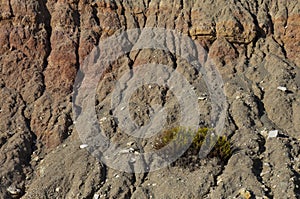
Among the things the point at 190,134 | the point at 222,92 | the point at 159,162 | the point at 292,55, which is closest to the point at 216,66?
the point at 222,92

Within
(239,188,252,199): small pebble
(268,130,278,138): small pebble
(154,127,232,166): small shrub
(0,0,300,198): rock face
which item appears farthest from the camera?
(268,130,278,138): small pebble

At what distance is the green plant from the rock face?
0.32 meters

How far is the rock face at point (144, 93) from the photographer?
14719mm

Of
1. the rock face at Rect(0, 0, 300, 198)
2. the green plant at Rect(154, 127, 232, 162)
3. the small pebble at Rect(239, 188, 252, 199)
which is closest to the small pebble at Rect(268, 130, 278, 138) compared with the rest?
the rock face at Rect(0, 0, 300, 198)

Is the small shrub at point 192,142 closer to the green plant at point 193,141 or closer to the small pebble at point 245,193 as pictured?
the green plant at point 193,141

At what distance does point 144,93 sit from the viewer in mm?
18141

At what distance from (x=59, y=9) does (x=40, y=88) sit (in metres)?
3.66

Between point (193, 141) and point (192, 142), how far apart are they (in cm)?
5

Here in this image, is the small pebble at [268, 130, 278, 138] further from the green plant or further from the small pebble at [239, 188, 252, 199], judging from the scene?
the small pebble at [239, 188, 252, 199]

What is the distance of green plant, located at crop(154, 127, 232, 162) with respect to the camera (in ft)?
50.1

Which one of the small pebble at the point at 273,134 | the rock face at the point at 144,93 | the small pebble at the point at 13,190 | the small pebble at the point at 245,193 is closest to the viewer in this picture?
the small pebble at the point at 245,193

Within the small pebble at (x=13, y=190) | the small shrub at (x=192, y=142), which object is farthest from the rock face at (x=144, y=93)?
the small shrub at (x=192, y=142)

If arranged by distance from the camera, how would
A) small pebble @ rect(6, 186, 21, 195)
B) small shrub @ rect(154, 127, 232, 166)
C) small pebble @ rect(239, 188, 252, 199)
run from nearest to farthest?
small pebble @ rect(239, 188, 252, 199) → small pebble @ rect(6, 186, 21, 195) → small shrub @ rect(154, 127, 232, 166)

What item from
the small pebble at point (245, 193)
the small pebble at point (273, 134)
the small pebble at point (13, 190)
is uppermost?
the small pebble at point (273, 134)
